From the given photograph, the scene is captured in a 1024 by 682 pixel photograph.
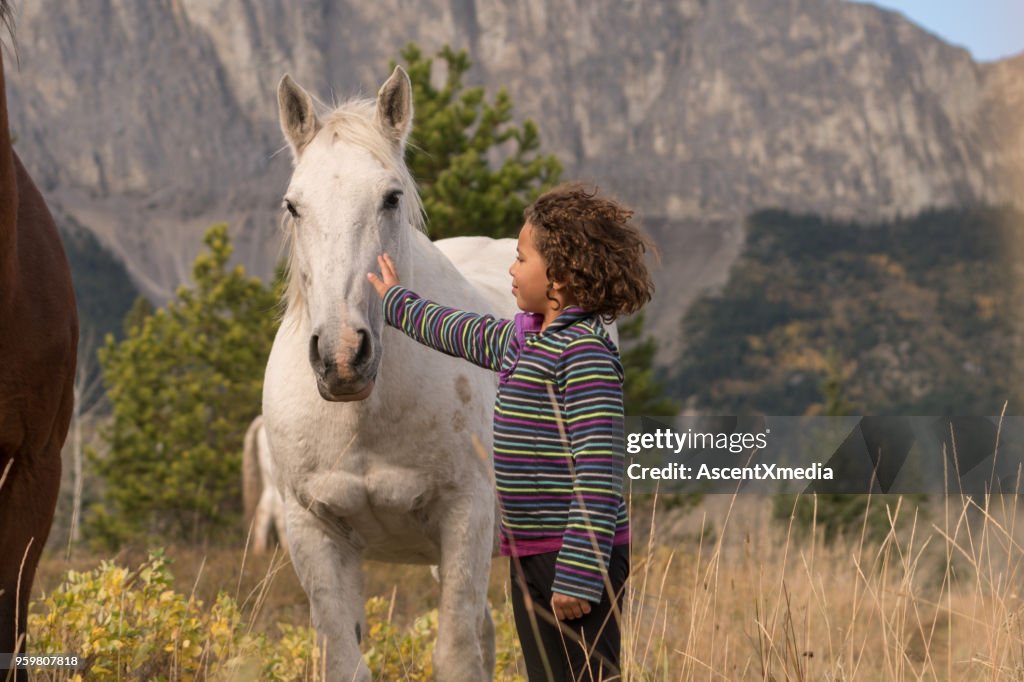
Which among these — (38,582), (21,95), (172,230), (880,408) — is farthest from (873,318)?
(21,95)

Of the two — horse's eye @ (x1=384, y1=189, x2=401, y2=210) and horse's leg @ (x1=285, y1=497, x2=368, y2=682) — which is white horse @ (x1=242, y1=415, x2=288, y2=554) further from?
horse's eye @ (x1=384, y1=189, x2=401, y2=210)

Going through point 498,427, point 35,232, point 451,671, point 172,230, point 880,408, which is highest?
point 172,230

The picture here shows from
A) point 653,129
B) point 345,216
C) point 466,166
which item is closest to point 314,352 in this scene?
point 345,216

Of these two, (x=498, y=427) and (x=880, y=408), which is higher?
(x=880, y=408)

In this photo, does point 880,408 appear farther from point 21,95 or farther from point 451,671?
point 21,95

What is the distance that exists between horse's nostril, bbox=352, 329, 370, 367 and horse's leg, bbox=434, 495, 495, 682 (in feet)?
2.84

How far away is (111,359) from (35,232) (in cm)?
2332

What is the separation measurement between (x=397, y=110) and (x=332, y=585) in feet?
5.45

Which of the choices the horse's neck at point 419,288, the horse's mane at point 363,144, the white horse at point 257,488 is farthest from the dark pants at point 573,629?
the white horse at point 257,488

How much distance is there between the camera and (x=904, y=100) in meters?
191

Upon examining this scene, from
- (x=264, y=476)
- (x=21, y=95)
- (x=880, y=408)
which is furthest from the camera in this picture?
(x=21, y=95)

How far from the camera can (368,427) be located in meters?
3.69

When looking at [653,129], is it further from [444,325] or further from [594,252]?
[594,252]

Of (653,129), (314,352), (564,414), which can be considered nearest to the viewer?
(564,414)
